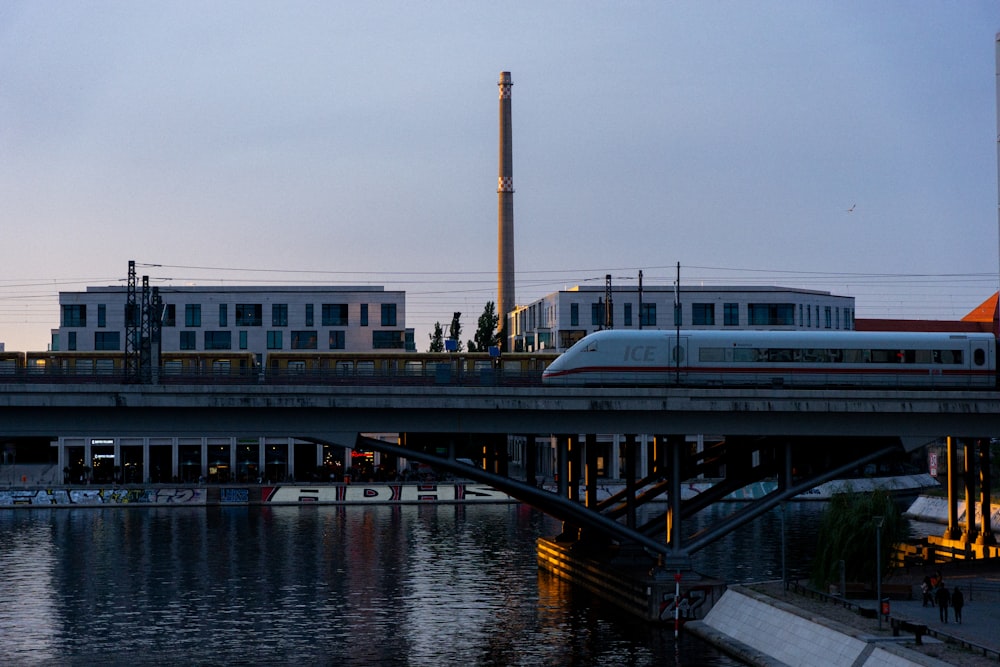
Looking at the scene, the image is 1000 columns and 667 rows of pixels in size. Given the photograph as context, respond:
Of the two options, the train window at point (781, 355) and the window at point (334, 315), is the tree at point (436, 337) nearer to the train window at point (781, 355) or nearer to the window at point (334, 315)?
the window at point (334, 315)

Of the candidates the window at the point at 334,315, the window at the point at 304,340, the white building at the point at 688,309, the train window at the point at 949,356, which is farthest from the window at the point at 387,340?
the train window at the point at 949,356

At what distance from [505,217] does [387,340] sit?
26.3 meters

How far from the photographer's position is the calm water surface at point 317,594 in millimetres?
49750

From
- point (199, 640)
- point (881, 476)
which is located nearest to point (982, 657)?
point (199, 640)

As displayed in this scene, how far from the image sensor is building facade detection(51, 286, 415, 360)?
438 ft

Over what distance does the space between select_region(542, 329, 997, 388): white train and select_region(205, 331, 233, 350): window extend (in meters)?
79.5

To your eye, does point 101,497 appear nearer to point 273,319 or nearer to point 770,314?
point 273,319

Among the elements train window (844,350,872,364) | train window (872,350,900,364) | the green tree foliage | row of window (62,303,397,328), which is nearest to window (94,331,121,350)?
row of window (62,303,397,328)

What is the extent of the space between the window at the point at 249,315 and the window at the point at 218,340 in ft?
5.84

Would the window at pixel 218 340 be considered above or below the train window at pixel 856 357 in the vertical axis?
above

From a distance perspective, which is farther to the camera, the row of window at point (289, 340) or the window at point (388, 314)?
the window at point (388, 314)

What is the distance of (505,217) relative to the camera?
152m

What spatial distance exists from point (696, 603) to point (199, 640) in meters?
20.9

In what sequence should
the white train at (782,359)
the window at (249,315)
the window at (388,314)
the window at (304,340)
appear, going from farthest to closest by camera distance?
1. the window at (388,314)
2. the window at (249,315)
3. the window at (304,340)
4. the white train at (782,359)
